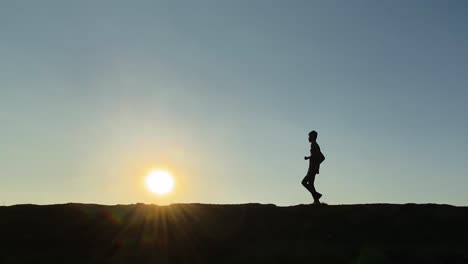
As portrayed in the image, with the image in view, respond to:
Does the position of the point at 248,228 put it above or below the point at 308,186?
below

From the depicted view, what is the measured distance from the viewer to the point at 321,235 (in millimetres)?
15844

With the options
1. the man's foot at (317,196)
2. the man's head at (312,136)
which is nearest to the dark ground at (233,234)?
the man's foot at (317,196)

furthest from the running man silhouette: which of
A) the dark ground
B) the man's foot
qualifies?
the dark ground

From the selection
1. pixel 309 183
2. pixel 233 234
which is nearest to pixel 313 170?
pixel 309 183

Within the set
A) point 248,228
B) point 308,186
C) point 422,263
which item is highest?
point 308,186

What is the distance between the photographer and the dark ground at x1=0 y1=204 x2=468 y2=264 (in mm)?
14891

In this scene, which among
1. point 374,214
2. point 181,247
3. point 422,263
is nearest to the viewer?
point 422,263

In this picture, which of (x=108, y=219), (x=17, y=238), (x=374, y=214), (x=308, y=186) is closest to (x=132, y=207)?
(x=108, y=219)

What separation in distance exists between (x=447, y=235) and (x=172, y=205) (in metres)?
8.02

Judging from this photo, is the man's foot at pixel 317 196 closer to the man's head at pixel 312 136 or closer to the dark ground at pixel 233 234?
the dark ground at pixel 233 234

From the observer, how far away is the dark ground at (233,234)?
48.9ft

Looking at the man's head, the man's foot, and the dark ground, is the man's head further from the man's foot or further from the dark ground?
the dark ground

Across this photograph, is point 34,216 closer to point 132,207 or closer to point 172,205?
point 132,207

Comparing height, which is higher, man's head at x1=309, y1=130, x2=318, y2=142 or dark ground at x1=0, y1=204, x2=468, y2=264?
man's head at x1=309, y1=130, x2=318, y2=142
